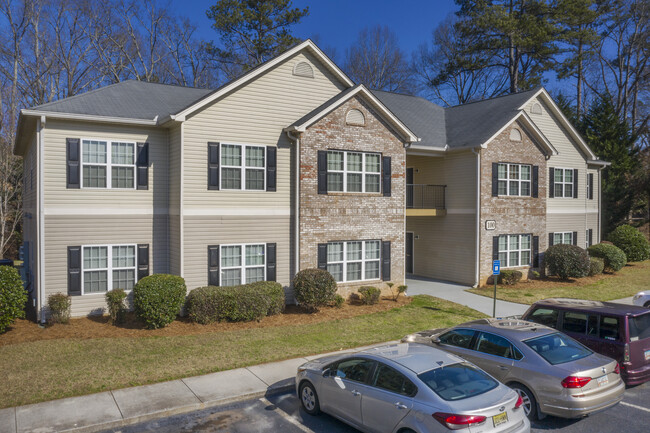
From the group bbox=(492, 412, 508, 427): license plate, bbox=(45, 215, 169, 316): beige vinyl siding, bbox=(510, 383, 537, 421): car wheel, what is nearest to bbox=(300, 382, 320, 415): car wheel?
bbox=(492, 412, 508, 427): license plate

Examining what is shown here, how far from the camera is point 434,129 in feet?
79.2

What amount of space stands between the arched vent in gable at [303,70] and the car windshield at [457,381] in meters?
12.9

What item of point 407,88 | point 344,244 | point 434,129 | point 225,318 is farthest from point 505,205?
point 407,88

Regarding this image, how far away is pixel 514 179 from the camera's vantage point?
23.0 metres

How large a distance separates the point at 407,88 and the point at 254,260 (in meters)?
35.3

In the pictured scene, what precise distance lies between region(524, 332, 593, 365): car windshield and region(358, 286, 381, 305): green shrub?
352 inches

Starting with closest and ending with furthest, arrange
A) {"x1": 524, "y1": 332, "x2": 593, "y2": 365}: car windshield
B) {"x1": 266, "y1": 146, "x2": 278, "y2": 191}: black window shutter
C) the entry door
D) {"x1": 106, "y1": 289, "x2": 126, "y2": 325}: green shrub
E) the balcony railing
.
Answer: {"x1": 524, "y1": 332, "x2": 593, "y2": 365}: car windshield
{"x1": 106, "y1": 289, "x2": 126, "y2": 325}: green shrub
{"x1": 266, "y1": 146, "x2": 278, "y2": 191}: black window shutter
the balcony railing
the entry door

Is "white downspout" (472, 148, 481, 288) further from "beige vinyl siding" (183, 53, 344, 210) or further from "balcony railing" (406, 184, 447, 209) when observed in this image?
"beige vinyl siding" (183, 53, 344, 210)

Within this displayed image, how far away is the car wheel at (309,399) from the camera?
861cm

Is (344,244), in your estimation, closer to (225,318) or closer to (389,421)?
(225,318)

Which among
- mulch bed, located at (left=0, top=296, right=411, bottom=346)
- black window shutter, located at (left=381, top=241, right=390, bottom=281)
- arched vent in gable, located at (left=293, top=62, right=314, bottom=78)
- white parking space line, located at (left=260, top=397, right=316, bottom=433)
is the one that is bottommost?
white parking space line, located at (left=260, top=397, right=316, bottom=433)

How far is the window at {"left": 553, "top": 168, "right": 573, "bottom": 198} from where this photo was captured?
25391mm

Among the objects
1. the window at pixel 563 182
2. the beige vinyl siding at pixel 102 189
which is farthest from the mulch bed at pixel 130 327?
the window at pixel 563 182

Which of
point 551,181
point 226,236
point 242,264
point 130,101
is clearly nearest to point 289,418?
point 242,264
